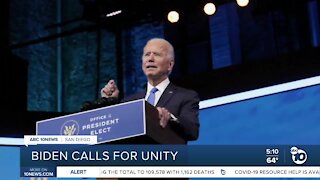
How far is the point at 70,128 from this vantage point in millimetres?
2211

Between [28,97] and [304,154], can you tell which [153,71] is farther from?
[28,97]

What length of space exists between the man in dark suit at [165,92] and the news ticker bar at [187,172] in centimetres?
13

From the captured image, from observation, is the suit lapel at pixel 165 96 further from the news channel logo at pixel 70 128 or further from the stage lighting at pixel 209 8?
the stage lighting at pixel 209 8

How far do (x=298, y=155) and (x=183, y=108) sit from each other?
0.42 meters

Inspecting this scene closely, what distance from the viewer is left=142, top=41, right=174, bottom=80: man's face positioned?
241cm

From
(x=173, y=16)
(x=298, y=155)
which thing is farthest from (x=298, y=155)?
(x=173, y=16)

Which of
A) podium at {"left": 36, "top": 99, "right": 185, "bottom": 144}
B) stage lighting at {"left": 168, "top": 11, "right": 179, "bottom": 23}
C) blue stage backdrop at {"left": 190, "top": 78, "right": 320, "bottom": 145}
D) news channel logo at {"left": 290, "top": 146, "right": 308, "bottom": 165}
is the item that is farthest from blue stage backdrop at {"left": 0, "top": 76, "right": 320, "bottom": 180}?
stage lighting at {"left": 168, "top": 11, "right": 179, "bottom": 23}

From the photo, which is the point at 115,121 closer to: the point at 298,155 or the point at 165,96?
the point at 165,96

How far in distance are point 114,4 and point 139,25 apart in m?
1.08

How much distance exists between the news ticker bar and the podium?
0.35ft

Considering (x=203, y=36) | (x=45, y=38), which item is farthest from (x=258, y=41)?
(x=45, y=38)

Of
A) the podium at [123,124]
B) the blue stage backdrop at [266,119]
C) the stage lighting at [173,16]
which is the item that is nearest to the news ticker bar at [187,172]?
the podium at [123,124]

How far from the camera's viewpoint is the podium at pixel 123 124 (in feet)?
6.85

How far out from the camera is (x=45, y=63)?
949cm
